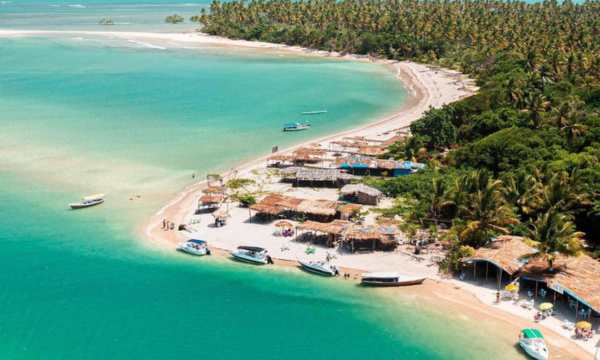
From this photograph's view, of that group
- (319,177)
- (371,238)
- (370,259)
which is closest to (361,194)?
(319,177)

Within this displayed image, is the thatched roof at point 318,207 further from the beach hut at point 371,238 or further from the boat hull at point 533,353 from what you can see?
the boat hull at point 533,353

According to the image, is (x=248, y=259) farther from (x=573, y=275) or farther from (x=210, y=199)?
(x=573, y=275)

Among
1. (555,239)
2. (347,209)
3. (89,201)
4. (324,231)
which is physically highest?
(555,239)

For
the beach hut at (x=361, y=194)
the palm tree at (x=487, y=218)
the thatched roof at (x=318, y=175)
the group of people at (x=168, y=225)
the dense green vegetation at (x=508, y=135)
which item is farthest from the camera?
the thatched roof at (x=318, y=175)

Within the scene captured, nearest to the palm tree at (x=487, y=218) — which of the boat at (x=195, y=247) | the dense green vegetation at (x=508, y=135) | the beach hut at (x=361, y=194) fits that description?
the dense green vegetation at (x=508, y=135)

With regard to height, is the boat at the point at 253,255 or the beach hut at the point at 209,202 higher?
the beach hut at the point at 209,202

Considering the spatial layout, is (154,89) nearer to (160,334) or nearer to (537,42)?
(537,42)

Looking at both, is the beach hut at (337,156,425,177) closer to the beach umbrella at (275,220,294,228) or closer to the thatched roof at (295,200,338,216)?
the thatched roof at (295,200,338,216)
